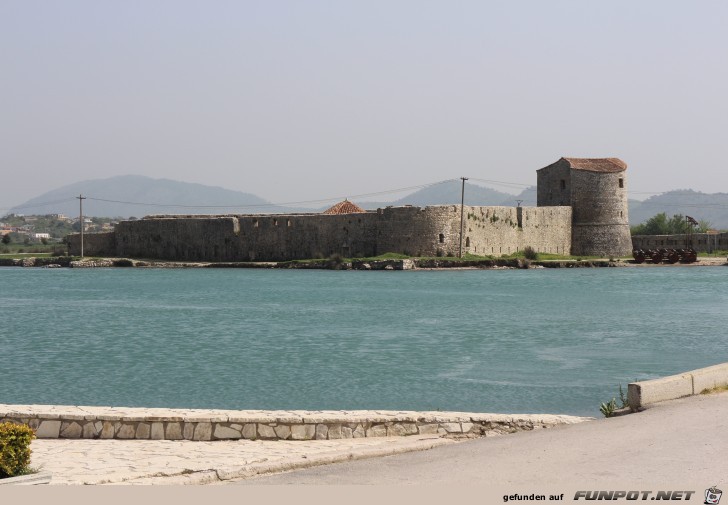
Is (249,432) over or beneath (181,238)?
beneath

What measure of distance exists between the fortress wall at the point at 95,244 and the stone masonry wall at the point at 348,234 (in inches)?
48.9

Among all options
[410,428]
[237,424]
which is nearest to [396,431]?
[410,428]

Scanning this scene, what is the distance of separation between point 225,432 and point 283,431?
529mm

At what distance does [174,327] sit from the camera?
88.5ft

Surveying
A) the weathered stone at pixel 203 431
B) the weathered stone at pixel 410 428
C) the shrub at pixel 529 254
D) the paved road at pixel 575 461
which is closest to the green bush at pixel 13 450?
the paved road at pixel 575 461

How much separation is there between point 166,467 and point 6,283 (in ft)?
152

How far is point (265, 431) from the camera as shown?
358 inches

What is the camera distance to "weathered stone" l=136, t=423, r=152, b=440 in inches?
353

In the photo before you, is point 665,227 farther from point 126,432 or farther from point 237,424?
point 126,432

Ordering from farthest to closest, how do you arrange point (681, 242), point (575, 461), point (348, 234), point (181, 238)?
point (681, 242)
point (181, 238)
point (348, 234)
point (575, 461)

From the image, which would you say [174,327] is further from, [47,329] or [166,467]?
[166,467]

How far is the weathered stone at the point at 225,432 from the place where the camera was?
901 cm

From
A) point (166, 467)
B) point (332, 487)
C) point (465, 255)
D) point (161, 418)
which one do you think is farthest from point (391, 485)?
point (465, 255)

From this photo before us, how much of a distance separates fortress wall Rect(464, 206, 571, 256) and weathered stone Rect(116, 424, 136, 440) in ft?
146
